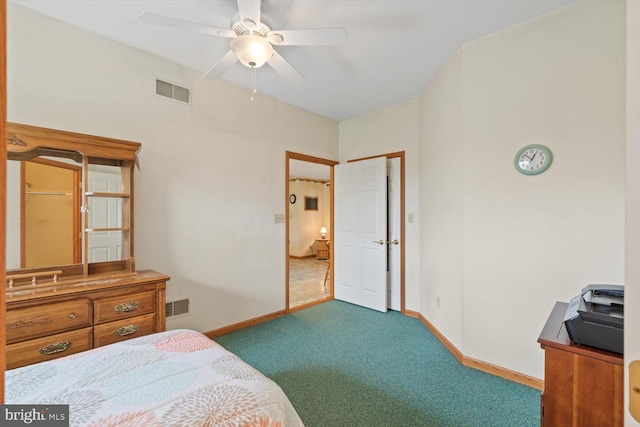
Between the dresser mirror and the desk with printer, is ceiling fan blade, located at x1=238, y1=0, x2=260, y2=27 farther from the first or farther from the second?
the desk with printer

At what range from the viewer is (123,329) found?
1.92 metres

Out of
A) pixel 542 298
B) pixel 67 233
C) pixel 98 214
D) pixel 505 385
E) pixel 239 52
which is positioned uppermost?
pixel 239 52

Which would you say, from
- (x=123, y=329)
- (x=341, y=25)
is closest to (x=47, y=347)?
(x=123, y=329)

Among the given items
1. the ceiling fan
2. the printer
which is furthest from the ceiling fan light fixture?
the printer

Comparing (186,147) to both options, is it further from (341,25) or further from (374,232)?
(374,232)

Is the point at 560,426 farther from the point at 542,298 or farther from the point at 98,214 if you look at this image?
the point at 98,214

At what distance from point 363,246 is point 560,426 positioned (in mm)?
2872

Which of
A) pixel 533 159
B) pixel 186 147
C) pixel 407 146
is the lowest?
→ pixel 533 159

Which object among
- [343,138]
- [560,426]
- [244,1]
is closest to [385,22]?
[244,1]

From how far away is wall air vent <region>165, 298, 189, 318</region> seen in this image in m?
2.59

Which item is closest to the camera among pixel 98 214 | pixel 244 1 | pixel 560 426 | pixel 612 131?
pixel 560 426

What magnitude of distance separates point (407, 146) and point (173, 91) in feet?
9.01

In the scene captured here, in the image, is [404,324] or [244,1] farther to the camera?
[404,324]

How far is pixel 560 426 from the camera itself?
1.03 m
